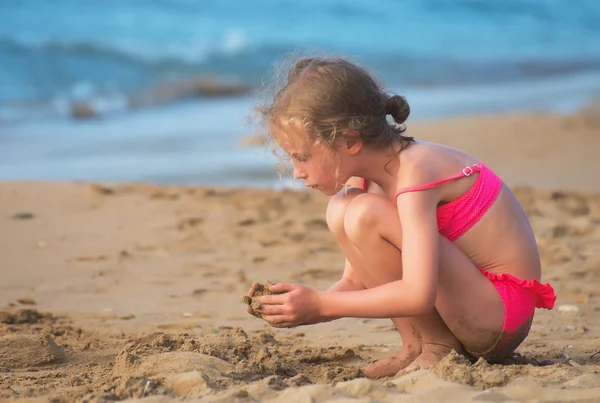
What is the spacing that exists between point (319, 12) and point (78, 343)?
61.9 feet

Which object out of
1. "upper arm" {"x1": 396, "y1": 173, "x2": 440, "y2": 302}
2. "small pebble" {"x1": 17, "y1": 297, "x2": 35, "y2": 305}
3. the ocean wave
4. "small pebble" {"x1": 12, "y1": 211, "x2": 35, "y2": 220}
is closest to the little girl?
"upper arm" {"x1": 396, "y1": 173, "x2": 440, "y2": 302}

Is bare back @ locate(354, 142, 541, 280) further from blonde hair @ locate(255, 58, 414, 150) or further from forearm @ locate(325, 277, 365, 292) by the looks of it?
forearm @ locate(325, 277, 365, 292)

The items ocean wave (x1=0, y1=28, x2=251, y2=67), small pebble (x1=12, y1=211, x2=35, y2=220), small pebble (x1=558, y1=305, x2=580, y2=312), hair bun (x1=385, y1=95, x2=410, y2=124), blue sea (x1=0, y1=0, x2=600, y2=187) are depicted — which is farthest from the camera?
ocean wave (x1=0, y1=28, x2=251, y2=67)

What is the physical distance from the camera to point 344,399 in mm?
2074

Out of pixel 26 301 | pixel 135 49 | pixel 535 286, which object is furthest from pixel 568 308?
pixel 135 49

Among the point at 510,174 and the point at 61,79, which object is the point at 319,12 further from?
the point at 510,174

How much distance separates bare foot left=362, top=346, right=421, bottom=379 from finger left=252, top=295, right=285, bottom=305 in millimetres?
434

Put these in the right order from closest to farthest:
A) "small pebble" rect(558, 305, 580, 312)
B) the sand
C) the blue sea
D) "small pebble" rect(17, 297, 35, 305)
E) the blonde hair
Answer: the sand < the blonde hair < "small pebble" rect(558, 305, 580, 312) < "small pebble" rect(17, 297, 35, 305) < the blue sea

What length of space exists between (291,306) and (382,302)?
0.82ft

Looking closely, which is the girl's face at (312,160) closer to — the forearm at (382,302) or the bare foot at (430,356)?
the forearm at (382,302)

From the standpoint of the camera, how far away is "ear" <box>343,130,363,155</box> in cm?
239

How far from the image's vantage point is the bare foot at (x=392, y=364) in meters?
2.61

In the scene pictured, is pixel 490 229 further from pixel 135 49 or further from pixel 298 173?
pixel 135 49

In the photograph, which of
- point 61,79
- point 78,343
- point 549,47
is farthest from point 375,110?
point 549,47
